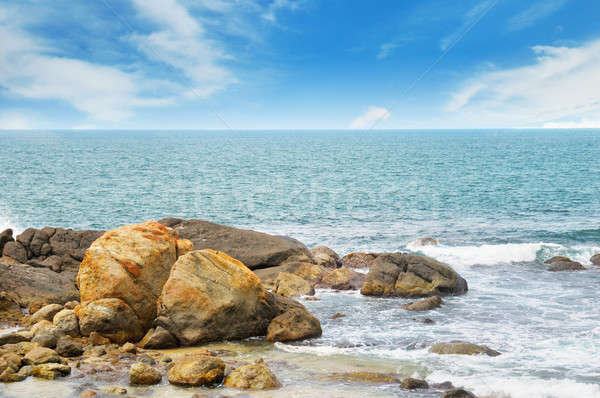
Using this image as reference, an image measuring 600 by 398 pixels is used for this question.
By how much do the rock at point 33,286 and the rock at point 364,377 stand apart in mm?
10853

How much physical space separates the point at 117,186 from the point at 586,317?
5844 centimetres

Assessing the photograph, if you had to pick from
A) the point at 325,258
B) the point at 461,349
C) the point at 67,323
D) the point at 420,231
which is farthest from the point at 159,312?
the point at 420,231

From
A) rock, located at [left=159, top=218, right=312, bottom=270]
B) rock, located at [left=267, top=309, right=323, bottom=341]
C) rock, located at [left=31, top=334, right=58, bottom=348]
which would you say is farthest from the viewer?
rock, located at [left=159, top=218, right=312, bottom=270]

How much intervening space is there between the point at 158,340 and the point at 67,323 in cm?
270

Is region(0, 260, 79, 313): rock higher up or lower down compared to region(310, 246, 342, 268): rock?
higher up

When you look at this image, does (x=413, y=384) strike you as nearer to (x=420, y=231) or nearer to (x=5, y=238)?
(x=5, y=238)

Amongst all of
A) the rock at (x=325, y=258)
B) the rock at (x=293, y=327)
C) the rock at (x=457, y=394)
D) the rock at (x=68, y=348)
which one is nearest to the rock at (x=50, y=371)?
the rock at (x=68, y=348)

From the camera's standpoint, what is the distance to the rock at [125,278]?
1538cm

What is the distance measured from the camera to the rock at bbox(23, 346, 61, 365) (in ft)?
42.2

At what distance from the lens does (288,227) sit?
1581 inches

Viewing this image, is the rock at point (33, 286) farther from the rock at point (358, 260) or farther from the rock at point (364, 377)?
the rock at point (358, 260)

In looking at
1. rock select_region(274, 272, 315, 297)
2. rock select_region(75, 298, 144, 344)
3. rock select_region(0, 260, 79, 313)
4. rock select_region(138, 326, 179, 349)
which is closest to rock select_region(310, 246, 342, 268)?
rock select_region(274, 272, 315, 297)

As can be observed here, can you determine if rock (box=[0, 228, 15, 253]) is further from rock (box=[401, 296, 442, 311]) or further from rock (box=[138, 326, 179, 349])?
rock (box=[401, 296, 442, 311])

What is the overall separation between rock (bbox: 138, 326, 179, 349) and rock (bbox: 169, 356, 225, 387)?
2.71m
